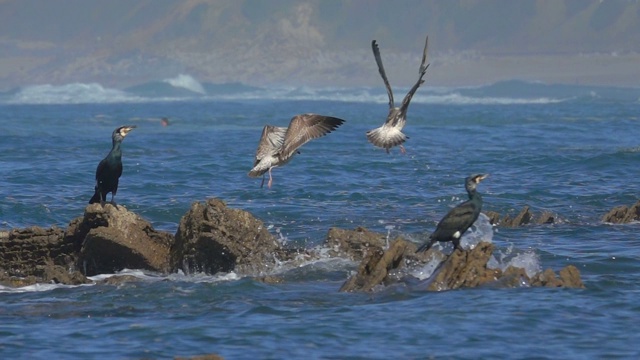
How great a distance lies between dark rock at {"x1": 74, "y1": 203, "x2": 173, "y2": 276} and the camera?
39.8ft

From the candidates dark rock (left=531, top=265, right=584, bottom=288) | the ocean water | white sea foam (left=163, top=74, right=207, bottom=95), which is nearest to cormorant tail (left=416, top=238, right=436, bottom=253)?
the ocean water

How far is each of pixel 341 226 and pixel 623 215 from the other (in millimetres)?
3283

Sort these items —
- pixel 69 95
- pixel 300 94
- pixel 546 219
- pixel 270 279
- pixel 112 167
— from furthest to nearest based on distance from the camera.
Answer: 1. pixel 300 94
2. pixel 69 95
3. pixel 546 219
4. pixel 112 167
5. pixel 270 279

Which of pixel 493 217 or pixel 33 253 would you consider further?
pixel 493 217

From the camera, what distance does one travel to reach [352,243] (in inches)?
525

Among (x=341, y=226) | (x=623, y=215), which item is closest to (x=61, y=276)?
(x=341, y=226)

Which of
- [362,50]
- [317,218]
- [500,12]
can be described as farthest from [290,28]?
[317,218]

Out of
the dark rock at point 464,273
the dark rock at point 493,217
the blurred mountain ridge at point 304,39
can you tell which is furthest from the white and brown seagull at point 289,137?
the blurred mountain ridge at point 304,39

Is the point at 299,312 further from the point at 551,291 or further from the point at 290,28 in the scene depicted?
the point at 290,28

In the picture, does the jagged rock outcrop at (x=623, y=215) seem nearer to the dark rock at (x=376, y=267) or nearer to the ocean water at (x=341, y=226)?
the ocean water at (x=341, y=226)

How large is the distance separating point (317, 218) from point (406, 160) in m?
8.68

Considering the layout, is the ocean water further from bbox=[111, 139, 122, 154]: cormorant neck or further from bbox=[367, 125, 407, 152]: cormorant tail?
bbox=[111, 139, 122, 154]: cormorant neck

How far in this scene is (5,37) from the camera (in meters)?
144

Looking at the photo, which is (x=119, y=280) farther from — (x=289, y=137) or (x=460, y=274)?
(x=289, y=137)
